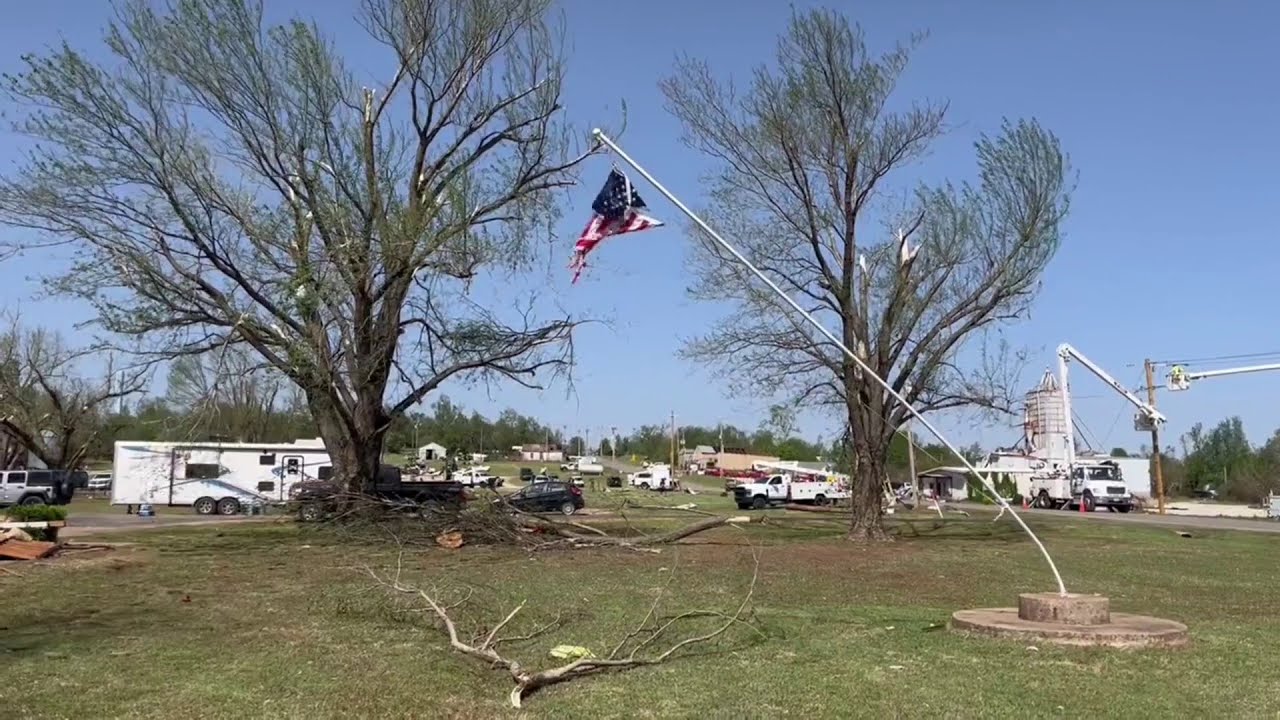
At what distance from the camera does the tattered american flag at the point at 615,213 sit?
14.7 metres

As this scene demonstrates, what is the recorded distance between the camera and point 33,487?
155 feet

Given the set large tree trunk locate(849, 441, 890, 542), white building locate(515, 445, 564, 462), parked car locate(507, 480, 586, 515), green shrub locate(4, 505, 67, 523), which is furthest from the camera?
white building locate(515, 445, 564, 462)

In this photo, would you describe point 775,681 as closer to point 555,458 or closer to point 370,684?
point 370,684

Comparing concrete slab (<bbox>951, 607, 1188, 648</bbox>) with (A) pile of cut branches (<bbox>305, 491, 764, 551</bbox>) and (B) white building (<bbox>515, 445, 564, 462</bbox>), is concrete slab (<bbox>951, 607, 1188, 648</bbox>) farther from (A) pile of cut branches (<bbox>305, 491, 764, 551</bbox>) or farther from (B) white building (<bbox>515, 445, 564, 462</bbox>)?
(B) white building (<bbox>515, 445, 564, 462</bbox>)

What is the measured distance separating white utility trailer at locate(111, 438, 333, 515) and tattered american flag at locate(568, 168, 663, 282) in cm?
3047

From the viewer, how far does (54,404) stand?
194 feet

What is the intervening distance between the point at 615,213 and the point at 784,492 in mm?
44429

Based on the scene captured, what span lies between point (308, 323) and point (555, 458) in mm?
142940

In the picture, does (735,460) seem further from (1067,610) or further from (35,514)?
(1067,610)

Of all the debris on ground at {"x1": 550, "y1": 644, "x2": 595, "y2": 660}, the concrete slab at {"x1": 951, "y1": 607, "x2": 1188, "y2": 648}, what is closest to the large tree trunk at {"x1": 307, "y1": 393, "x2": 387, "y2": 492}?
the debris on ground at {"x1": 550, "y1": 644, "x2": 595, "y2": 660}

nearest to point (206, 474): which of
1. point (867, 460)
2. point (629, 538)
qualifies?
point (629, 538)

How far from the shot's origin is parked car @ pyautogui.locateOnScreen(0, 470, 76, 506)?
1811 inches

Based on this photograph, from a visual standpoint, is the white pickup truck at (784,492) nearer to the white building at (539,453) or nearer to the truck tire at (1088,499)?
the truck tire at (1088,499)

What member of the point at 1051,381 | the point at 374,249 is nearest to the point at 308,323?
the point at 374,249
